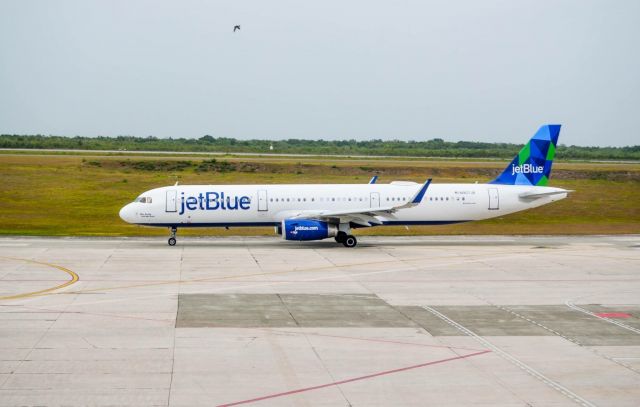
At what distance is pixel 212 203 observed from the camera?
150 feet

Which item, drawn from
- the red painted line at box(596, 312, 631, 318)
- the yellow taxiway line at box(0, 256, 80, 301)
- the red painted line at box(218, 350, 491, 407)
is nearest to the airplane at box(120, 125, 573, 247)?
the yellow taxiway line at box(0, 256, 80, 301)

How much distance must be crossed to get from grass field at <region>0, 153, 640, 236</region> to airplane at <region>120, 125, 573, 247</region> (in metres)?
7.40

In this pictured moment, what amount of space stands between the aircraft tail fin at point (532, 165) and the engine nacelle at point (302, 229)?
12.0m

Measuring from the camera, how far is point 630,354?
22156 mm

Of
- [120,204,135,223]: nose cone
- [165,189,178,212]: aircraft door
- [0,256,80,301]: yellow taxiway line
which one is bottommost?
[0,256,80,301]: yellow taxiway line

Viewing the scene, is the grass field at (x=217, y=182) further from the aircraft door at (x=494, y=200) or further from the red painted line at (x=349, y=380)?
the red painted line at (x=349, y=380)

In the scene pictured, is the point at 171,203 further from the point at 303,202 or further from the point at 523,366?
the point at 523,366

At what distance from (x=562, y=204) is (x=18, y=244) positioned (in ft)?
148

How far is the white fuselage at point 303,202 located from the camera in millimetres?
45875

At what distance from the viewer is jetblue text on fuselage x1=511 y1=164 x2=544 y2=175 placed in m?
49.5

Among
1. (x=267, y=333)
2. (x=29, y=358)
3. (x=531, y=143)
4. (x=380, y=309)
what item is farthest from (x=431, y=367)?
(x=531, y=143)

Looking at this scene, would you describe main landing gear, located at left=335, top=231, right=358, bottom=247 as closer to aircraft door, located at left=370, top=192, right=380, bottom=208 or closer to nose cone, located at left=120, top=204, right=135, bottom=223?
aircraft door, located at left=370, top=192, right=380, bottom=208

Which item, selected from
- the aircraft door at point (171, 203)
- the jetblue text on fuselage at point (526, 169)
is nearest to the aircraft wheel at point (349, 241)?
the aircraft door at point (171, 203)

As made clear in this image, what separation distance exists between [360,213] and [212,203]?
832 cm
